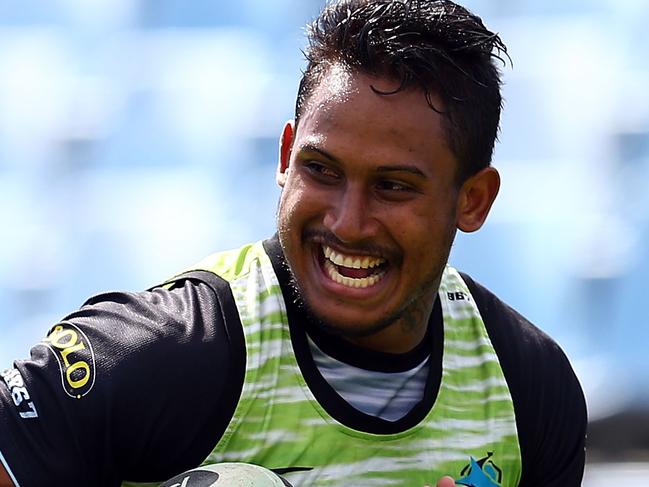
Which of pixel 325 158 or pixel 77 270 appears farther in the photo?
pixel 77 270

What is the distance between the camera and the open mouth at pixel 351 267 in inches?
131

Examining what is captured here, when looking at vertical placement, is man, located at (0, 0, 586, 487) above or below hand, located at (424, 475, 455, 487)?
above

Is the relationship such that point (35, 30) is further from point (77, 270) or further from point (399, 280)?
point (399, 280)

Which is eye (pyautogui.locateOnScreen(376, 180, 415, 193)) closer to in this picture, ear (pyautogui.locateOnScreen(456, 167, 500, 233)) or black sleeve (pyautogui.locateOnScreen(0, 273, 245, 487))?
ear (pyautogui.locateOnScreen(456, 167, 500, 233))

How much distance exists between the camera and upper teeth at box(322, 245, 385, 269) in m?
3.32

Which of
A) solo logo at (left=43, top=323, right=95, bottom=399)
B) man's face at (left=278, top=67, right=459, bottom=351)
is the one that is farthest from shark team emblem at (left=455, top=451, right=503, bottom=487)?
solo logo at (left=43, top=323, right=95, bottom=399)

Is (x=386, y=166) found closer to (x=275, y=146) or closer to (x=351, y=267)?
(x=351, y=267)

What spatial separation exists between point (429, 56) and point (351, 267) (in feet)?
1.69

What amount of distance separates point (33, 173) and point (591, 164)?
8.27 ft

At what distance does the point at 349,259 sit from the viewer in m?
3.32

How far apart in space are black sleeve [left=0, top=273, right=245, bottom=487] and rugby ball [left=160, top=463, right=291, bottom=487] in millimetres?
A: 111

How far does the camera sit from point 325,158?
10.8 feet

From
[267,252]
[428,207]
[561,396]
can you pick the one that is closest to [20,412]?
[267,252]

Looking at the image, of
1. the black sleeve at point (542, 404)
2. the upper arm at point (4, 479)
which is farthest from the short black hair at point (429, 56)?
the upper arm at point (4, 479)
